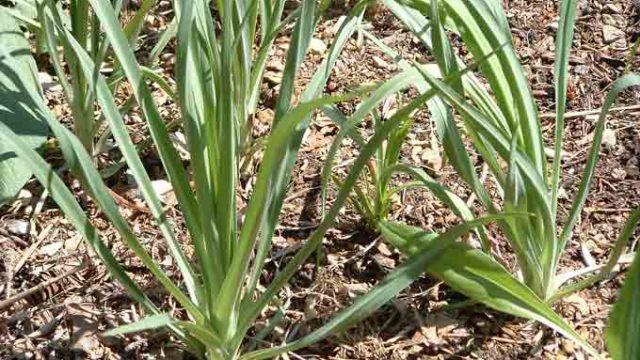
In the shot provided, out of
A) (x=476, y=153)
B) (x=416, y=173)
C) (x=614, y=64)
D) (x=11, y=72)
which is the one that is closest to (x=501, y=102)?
(x=416, y=173)

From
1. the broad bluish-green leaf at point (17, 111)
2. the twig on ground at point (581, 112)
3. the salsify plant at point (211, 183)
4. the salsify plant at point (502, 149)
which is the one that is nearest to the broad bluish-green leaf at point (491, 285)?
the salsify plant at point (502, 149)

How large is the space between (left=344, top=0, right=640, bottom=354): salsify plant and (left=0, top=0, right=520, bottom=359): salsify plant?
16 cm

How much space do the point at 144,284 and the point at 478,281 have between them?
553mm

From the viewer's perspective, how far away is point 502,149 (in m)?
1.37

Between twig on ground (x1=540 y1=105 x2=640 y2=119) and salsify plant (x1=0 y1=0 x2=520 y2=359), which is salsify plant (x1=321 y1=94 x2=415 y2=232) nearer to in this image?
salsify plant (x1=0 y1=0 x2=520 y2=359)

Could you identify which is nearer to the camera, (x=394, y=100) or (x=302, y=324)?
(x=302, y=324)

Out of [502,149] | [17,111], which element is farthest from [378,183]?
[17,111]

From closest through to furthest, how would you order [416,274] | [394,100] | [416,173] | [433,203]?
[416,274] < [416,173] < [433,203] < [394,100]

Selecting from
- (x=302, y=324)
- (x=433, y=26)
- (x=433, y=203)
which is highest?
(x=433, y=26)

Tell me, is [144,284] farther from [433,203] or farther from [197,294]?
[433,203]

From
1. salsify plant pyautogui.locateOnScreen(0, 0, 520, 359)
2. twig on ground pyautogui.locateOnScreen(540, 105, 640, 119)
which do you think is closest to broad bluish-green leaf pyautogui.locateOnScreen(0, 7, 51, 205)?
salsify plant pyautogui.locateOnScreen(0, 0, 520, 359)

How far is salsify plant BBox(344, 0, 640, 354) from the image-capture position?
1369 mm

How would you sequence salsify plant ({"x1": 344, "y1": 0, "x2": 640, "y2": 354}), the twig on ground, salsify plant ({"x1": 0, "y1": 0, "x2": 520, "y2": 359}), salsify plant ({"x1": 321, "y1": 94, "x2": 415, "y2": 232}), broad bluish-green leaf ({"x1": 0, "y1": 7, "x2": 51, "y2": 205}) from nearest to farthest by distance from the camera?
salsify plant ({"x1": 0, "y1": 0, "x2": 520, "y2": 359})
salsify plant ({"x1": 344, "y1": 0, "x2": 640, "y2": 354})
salsify plant ({"x1": 321, "y1": 94, "x2": 415, "y2": 232})
broad bluish-green leaf ({"x1": 0, "y1": 7, "x2": 51, "y2": 205})
the twig on ground

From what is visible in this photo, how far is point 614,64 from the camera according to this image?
→ 1971 millimetres
